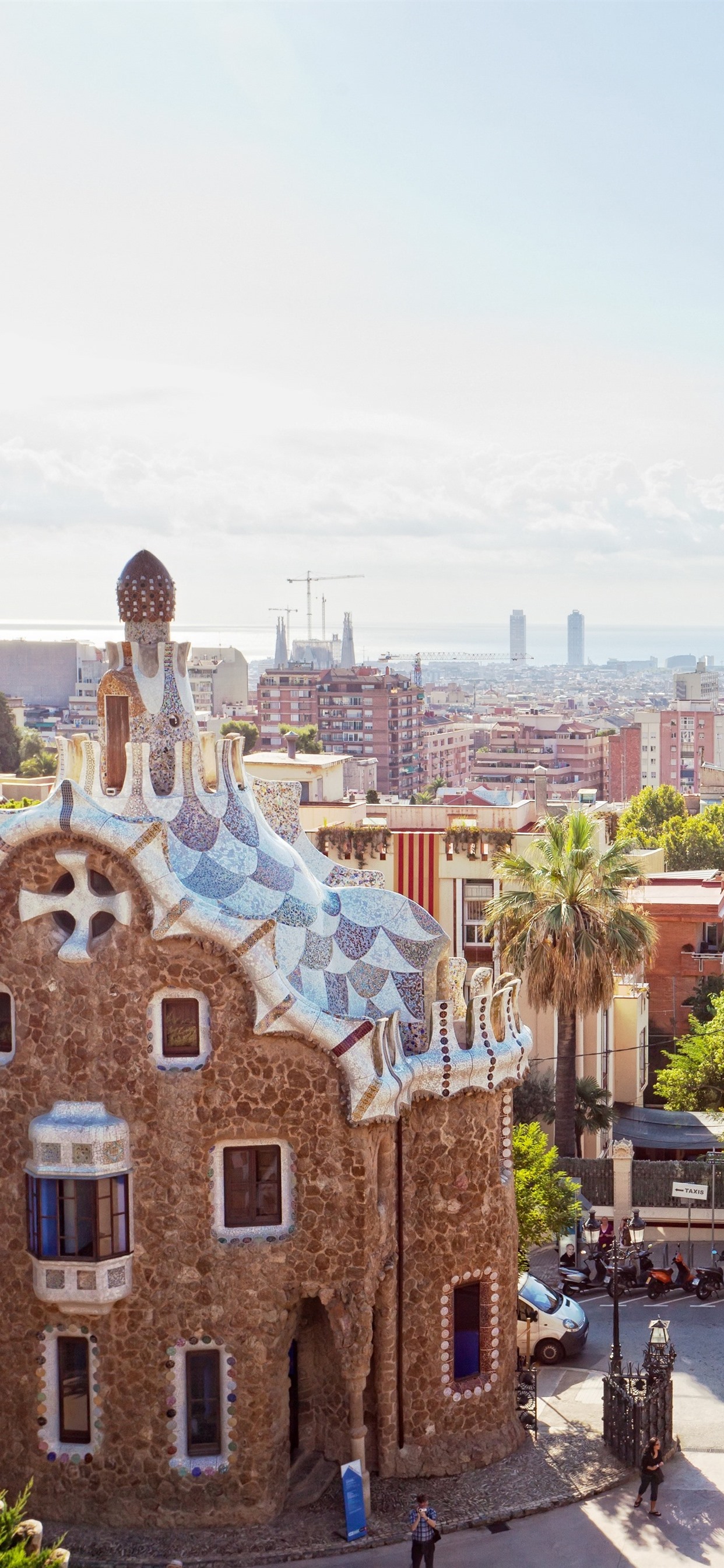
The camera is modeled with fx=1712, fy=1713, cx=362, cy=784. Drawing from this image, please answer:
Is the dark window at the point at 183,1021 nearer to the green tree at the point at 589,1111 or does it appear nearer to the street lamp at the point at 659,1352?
the street lamp at the point at 659,1352

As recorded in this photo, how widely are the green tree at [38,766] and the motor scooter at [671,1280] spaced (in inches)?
3228

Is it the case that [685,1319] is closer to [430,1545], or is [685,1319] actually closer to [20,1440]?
[430,1545]

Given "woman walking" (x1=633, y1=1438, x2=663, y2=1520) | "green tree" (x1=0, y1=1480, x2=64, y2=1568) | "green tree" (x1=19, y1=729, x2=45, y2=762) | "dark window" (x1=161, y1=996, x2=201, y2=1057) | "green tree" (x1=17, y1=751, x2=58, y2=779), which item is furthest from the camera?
"green tree" (x1=19, y1=729, x2=45, y2=762)

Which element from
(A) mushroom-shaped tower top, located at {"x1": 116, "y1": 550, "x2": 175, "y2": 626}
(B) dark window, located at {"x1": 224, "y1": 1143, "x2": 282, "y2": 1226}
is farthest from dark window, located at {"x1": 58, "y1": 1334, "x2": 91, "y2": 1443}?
(A) mushroom-shaped tower top, located at {"x1": 116, "y1": 550, "x2": 175, "y2": 626}

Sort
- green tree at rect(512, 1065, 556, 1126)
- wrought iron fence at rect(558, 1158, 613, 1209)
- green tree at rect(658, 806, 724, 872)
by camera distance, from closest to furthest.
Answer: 1. wrought iron fence at rect(558, 1158, 613, 1209)
2. green tree at rect(512, 1065, 556, 1126)
3. green tree at rect(658, 806, 724, 872)

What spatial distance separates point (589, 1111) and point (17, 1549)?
23802 millimetres

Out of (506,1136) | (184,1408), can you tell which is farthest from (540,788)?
(184,1408)

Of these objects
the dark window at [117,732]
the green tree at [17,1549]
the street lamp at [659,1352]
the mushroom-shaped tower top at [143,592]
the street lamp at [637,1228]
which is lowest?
the street lamp at [637,1228]

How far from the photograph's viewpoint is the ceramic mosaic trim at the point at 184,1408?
22.8 m

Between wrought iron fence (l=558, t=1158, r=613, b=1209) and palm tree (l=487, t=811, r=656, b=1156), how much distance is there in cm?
148

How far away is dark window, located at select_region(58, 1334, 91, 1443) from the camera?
23016 mm

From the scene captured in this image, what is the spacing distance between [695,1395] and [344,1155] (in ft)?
30.1

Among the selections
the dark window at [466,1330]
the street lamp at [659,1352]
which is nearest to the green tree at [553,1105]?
the street lamp at [659,1352]

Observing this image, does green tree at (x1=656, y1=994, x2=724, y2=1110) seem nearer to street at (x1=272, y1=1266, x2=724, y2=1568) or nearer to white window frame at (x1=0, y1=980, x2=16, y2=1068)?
street at (x1=272, y1=1266, x2=724, y2=1568)
